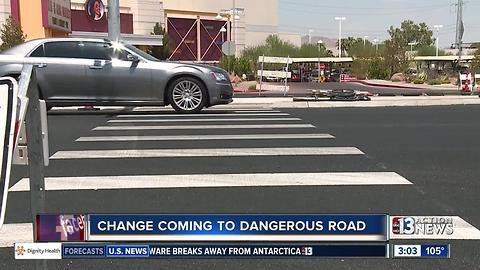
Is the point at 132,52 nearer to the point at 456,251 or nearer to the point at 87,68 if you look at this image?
the point at 87,68

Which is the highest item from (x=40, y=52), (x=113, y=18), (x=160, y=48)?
(x=160, y=48)

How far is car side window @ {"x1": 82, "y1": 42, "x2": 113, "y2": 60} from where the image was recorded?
11445 millimetres

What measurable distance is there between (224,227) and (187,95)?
9.31 metres

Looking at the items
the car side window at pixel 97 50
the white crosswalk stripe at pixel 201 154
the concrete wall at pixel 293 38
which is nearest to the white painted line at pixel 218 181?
the white crosswalk stripe at pixel 201 154

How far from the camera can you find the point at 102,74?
37.1ft

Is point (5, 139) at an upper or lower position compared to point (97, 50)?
lower

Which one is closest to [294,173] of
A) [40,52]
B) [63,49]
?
[63,49]

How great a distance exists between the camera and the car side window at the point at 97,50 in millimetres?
11445

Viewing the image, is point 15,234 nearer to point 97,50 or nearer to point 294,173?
point 294,173

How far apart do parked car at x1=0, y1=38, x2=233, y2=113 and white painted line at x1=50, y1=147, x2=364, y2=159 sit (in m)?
4.10

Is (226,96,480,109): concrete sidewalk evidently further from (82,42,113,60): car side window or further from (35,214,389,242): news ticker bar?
(35,214,389,242): news ticker bar
